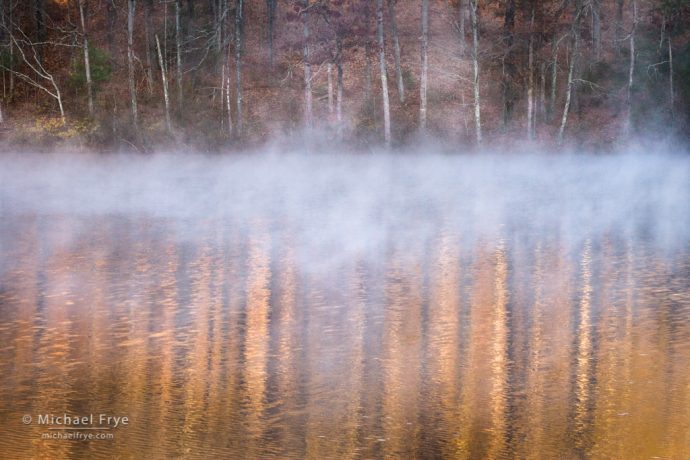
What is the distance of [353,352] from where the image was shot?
12.1 m

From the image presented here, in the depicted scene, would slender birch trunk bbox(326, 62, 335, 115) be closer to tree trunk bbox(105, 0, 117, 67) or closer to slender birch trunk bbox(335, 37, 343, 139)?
slender birch trunk bbox(335, 37, 343, 139)

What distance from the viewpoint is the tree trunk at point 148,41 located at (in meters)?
58.3

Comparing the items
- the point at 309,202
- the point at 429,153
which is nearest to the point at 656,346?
the point at 309,202

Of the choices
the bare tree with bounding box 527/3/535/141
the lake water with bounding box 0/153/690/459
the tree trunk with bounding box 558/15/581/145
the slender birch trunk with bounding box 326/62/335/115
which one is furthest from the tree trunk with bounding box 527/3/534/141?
the lake water with bounding box 0/153/690/459

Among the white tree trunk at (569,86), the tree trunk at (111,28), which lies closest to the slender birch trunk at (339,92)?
the white tree trunk at (569,86)

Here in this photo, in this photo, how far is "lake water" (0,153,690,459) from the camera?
9109 mm

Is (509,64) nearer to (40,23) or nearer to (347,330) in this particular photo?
(40,23)

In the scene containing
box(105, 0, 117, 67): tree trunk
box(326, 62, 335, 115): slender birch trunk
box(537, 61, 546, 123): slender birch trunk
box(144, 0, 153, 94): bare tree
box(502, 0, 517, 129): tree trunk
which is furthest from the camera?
box(105, 0, 117, 67): tree trunk

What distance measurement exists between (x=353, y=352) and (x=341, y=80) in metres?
45.9

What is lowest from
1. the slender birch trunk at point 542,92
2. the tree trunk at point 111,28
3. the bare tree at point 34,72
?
the slender birch trunk at point 542,92

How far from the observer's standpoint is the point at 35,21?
63.3 meters

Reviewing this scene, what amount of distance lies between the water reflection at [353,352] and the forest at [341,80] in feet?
112

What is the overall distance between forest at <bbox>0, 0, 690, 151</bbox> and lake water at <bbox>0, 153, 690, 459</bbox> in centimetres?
2549

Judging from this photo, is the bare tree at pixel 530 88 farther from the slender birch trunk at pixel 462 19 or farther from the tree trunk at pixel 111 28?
the tree trunk at pixel 111 28
